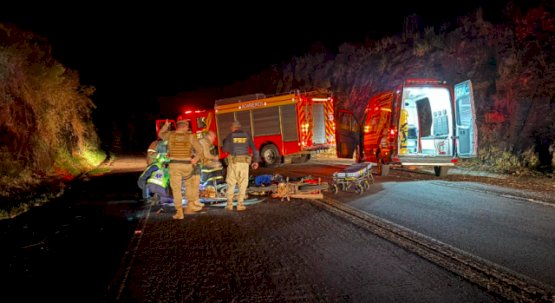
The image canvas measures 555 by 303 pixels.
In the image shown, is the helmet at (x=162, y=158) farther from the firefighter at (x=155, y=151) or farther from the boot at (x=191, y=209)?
the boot at (x=191, y=209)

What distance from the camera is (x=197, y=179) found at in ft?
23.1

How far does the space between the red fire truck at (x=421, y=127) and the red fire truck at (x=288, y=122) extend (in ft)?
9.44

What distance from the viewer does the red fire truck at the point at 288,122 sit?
46.2 feet

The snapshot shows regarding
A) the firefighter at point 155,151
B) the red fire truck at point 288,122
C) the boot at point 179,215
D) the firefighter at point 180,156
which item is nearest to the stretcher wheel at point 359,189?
the firefighter at point 180,156

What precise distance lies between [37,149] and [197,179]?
7.82 metres

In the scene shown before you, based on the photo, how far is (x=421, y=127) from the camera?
11.3 metres

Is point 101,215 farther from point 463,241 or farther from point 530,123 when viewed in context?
point 530,123

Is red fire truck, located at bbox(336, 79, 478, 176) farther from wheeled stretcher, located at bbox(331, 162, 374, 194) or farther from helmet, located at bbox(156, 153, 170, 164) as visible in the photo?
helmet, located at bbox(156, 153, 170, 164)

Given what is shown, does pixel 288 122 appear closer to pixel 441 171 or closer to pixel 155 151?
pixel 441 171

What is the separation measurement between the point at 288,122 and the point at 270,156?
1.63m

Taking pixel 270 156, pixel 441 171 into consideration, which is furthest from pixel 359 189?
pixel 270 156

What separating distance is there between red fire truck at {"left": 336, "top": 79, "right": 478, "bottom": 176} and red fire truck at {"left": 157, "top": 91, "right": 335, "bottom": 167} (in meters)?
2.88

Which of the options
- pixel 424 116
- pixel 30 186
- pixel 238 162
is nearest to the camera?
pixel 238 162

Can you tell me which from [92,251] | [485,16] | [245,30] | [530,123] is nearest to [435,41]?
[485,16]
